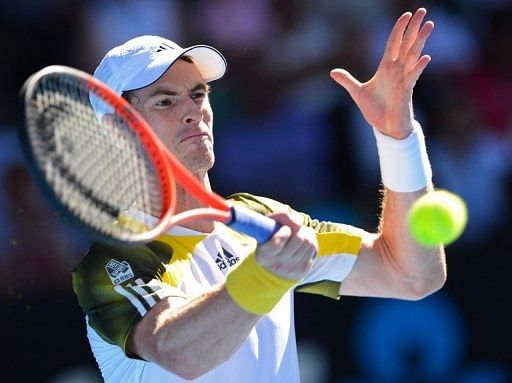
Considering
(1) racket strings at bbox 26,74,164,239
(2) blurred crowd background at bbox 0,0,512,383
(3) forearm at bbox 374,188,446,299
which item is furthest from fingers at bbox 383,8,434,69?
(2) blurred crowd background at bbox 0,0,512,383

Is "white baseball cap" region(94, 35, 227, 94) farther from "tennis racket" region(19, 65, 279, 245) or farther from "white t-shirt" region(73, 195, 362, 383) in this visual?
"tennis racket" region(19, 65, 279, 245)

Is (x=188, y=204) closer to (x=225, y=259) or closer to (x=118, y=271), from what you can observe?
(x=225, y=259)

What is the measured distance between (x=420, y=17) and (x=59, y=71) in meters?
1.66

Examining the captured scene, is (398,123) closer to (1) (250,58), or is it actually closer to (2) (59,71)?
(2) (59,71)

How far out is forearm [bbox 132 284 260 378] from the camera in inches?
150

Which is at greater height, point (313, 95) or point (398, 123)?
point (398, 123)

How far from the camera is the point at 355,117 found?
728 centimetres

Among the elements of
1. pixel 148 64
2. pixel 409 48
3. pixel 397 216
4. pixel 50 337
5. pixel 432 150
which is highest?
pixel 409 48

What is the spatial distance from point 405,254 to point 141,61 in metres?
1.28

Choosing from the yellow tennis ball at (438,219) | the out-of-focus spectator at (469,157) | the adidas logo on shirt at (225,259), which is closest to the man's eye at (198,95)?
the adidas logo on shirt at (225,259)

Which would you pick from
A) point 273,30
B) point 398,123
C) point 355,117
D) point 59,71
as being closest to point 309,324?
point 355,117

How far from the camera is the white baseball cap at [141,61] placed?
15.7ft

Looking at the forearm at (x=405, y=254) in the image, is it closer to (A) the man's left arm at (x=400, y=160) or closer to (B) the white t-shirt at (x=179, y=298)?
(A) the man's left arm at (x=400, y=160)

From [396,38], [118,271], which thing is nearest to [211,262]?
[118,271]
